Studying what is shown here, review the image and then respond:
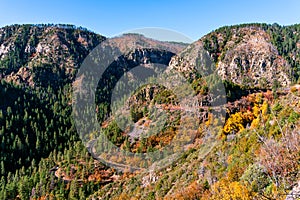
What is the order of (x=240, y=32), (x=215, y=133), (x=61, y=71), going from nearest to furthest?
(x=215, y=133) < (x=240, y=32) < (x=61, y=71)

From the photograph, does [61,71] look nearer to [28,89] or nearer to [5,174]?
[28,89]

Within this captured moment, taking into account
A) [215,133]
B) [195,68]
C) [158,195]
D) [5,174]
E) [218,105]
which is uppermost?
[195,68]

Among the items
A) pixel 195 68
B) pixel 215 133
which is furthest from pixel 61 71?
pixel 215 133

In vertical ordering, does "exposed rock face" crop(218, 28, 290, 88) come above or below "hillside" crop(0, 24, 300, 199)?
above

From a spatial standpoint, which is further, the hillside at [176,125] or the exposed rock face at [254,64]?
the exposed rock face at [254,64]

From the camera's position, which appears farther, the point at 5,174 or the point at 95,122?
the point at 95,122
